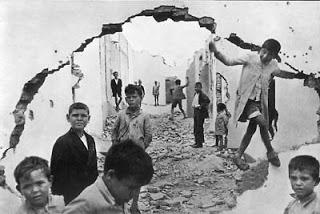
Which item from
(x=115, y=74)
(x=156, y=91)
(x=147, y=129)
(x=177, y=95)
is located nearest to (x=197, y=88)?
(x=177, y=95)

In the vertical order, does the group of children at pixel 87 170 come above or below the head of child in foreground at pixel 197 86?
below

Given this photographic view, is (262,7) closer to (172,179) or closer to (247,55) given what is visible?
(247,55)

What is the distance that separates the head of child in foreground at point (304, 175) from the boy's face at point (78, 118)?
1150 mm

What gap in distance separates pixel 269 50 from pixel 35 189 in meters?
1.45

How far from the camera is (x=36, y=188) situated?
2.46 meters

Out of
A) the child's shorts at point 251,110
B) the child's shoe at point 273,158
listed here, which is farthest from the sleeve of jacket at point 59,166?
the child's shoe at point 273,158

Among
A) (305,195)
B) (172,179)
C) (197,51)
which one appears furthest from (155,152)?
(305,195)

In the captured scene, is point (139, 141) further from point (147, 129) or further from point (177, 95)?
point (177, 95)

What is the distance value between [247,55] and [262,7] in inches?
10.8

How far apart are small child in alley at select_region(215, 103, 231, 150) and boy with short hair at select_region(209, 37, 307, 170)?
0.06 m

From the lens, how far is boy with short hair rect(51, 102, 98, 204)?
279 cm

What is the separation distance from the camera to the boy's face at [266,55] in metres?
2.92

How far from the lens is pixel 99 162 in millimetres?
2859

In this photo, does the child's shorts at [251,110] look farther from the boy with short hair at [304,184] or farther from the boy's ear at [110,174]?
the boy's ear at [110,174]
